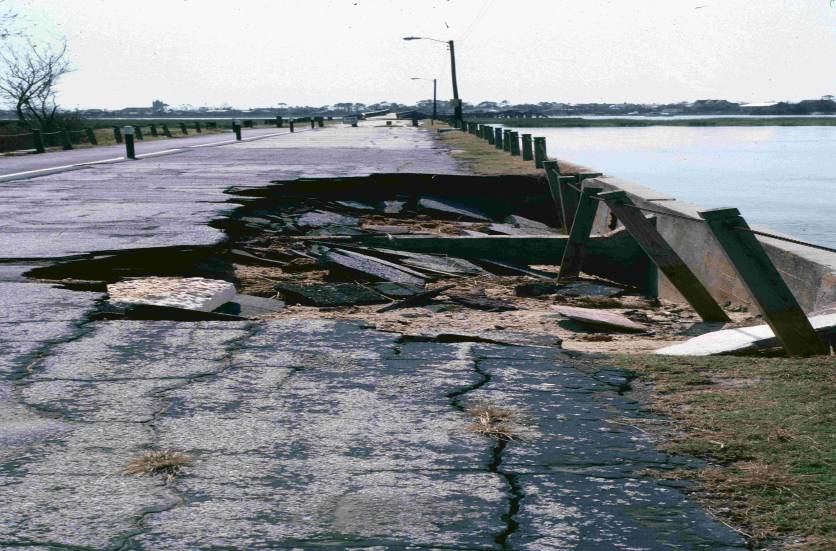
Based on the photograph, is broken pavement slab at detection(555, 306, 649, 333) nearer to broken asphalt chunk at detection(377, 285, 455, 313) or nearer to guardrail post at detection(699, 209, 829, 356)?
broken asphalt chunk at detection(377, 285, 455, 313)

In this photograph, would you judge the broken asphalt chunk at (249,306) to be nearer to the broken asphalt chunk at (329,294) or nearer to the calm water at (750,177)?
the broken asphalt chunk at (329,294)

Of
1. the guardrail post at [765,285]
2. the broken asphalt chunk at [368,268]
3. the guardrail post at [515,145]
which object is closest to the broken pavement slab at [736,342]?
the guardrail post at [765,285]

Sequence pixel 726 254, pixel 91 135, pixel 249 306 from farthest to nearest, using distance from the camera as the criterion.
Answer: pixel 91 135
pixel 249 306
pixel 726 254

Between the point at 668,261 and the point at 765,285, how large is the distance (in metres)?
2.24

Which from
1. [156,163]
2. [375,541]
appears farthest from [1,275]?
[156,163]

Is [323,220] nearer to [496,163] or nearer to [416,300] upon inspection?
[416,300]

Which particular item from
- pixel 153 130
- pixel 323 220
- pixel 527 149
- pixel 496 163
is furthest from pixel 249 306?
pixel 153 130

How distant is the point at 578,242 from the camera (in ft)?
35.3

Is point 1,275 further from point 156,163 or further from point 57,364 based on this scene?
point 156,163

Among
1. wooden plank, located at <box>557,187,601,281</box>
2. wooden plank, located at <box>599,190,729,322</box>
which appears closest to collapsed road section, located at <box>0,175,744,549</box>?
wooden plank, located at <box>599,190,729,322</box>

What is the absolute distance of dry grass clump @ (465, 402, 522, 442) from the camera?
13.0 ft

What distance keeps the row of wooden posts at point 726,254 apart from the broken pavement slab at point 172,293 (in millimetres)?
3513

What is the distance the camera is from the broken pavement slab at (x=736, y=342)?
5891 millimetres

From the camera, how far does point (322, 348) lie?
554cm
